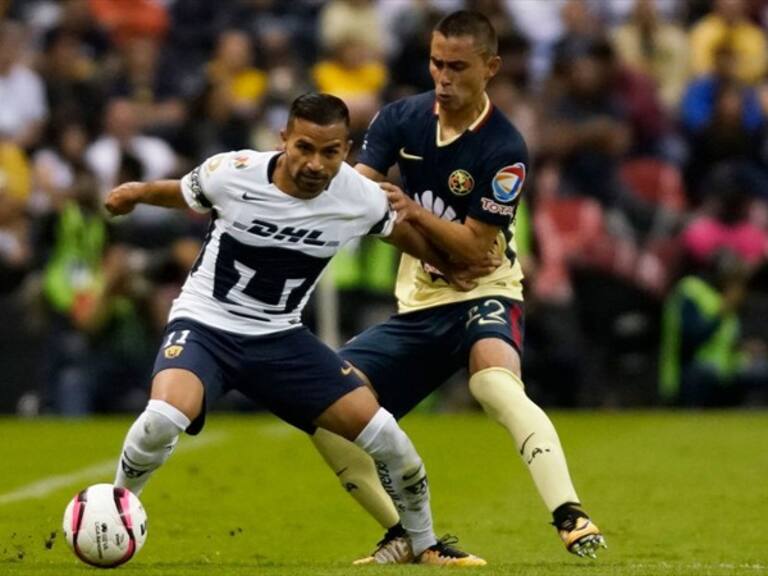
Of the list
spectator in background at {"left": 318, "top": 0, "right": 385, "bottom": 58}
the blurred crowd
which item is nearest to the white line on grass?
the blurred crowd

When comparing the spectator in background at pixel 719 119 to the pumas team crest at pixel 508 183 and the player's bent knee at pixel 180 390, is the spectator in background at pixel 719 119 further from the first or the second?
the player's bent knee at pixel 180 390

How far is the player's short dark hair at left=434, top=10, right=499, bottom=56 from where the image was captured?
9.23 m

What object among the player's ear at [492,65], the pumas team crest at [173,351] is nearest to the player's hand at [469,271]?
the player's ear at [492,65]

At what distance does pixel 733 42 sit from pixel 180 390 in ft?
43.8

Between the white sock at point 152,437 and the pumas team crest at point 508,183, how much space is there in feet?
6.58

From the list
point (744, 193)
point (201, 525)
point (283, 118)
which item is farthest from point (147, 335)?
point (201, 525)

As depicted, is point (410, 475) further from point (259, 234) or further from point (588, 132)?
point (588, 132)

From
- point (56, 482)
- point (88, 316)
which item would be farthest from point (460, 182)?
point (88, 316)

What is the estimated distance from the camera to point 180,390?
8359mm

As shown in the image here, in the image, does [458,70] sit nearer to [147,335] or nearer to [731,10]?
[147,335]

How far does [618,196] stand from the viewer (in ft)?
62.1

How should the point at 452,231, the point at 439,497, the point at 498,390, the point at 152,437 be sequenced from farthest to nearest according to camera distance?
the point at 439,497 → the point at 452,231 → the point at 498,390 → the point at 152,437

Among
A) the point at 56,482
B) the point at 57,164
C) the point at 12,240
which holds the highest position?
the point at 57,164

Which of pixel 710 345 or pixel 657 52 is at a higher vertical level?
pixel 657 52
